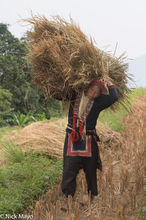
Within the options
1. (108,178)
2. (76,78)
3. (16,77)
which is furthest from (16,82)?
(76,78)

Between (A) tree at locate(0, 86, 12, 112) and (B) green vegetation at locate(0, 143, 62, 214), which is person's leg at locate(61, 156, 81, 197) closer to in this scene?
(B) green vegetation at locate(0, 143, 62, 214)

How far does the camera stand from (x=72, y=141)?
2852 millimetres

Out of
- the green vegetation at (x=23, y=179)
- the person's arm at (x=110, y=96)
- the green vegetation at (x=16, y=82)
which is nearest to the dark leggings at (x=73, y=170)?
the green vegetation at (x=23, y=179)

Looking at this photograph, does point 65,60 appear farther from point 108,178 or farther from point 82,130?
point 108,178

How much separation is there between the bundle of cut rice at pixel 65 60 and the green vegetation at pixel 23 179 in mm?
1201

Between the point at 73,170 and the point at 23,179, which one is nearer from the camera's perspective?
the point at 73,170

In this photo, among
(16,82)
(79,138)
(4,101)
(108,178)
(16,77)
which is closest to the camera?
(79,138)

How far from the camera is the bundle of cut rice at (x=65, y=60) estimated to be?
8.53 feet

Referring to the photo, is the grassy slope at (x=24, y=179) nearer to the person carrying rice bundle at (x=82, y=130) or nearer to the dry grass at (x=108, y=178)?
the dry grass at (x=108, y=178)

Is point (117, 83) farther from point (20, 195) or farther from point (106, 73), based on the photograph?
point (20, 195)

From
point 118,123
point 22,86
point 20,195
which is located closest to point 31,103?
point 22,86

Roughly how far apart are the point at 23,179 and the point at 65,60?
1.74m

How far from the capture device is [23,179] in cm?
354

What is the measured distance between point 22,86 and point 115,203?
952cm
